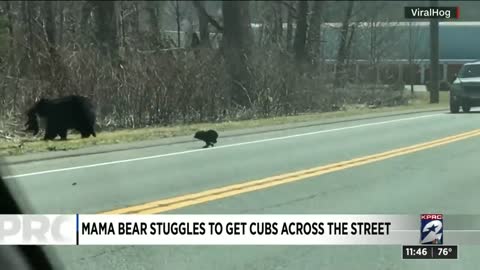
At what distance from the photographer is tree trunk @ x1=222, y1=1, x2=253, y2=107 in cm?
329

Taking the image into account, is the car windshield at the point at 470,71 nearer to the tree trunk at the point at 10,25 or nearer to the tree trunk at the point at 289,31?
the tree trunk at the point at 289,31

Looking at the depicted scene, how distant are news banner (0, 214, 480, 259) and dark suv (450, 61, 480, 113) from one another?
606 millimetres

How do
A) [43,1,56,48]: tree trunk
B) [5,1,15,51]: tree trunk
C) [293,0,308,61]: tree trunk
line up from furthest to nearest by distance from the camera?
[293,0,308,61]: tree trunk → [5,1,15,51]: tree trunk → [43,1,56,48]: tree trunk

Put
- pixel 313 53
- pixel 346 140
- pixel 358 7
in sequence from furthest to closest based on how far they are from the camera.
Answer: pixel 346 140 < pixel 313 53 < pixel 358 7

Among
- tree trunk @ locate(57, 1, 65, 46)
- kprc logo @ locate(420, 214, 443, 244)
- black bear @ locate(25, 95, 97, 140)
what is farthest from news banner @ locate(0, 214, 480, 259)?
tree trunk @ locate(57, 1, 65, 46)

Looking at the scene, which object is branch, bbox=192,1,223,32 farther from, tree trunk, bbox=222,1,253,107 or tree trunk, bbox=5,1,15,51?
tree trunk, bbox=5,1,15,51

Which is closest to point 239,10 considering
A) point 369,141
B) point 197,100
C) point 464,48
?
point 464,48

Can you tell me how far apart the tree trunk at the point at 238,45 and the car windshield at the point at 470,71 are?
107cm

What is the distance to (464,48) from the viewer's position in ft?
11.6

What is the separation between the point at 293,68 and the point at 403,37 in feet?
3.06

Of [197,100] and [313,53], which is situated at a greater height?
[313,53]

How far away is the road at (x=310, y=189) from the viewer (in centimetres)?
416

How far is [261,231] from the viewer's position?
367cm

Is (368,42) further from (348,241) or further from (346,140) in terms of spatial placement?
(346,140)
